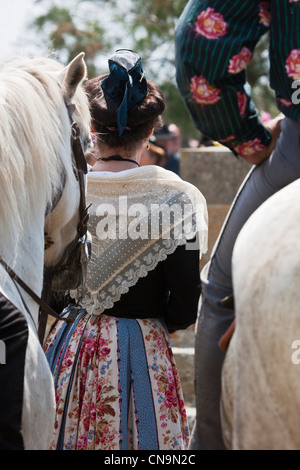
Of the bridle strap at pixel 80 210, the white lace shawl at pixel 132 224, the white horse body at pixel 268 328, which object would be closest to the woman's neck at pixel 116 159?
the white lace shawl at pixel 132 224

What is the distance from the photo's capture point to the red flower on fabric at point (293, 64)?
1794 mm

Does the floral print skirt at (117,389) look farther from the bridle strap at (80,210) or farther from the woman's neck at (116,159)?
the woman's neck at (116,159)

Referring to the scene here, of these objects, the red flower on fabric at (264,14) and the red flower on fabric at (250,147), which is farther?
the red flower on fabric at (250,147)

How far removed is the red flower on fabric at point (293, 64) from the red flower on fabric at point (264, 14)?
110mm

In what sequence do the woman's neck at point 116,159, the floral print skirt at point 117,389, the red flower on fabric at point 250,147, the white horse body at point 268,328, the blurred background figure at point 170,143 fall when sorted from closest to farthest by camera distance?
1. the white horse body at point 268,328
2. the red flower on fabric at point 250,147
3. the floral print skirt at point 117,389
4. the woman's neck at point 116,159
5. the blurred background figure at point 170,143

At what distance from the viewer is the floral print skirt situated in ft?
8.99

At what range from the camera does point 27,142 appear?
217 centimetres

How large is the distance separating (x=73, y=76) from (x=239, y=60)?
2.57 ft

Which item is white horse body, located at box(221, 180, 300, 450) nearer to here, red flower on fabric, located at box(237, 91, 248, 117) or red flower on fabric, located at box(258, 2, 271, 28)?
red flower on fabric, located at box(237, 91, 248, 117)

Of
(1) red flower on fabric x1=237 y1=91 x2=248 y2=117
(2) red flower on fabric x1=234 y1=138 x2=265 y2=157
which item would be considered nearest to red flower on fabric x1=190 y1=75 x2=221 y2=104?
(1) red flower on fabric x1=237 y1=91 x2=248 y2=117

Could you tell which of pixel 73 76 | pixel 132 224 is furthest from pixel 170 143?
pixel 73 76

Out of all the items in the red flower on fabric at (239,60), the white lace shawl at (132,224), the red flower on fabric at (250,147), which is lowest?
the white lace shawl at (132,224)

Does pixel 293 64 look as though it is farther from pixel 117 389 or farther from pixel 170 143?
pixel 170 143

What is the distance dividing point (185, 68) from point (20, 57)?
2.90 ft
